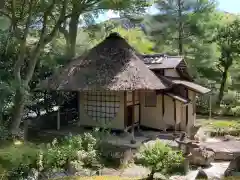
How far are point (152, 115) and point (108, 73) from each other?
142 inches

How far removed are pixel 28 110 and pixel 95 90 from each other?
5308 millimetres

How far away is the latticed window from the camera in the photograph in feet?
53.3

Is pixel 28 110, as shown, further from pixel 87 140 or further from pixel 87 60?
pixel 87 140

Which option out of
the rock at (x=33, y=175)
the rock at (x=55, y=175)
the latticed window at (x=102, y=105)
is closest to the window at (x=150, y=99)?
the latticed window at (x=102, y=105)

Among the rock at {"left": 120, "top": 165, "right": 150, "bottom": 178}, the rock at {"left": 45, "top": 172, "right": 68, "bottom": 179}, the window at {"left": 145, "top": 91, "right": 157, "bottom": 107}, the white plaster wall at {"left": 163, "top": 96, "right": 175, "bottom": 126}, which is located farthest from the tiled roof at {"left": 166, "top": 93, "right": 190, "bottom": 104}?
the rock at {"left": 45, "top": 172, "right": 68, "bottom": 179}

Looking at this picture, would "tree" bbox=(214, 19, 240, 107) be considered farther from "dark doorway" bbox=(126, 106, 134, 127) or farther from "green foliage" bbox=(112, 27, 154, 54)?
"dark doorway" bbox=(126, 106, 134, 127)

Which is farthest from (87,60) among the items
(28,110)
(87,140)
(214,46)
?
(214,46)

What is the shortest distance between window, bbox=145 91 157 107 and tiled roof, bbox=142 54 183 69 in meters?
1.75

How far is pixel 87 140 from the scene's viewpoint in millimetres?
11844

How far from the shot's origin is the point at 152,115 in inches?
689

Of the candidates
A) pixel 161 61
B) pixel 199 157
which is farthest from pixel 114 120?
pixel 199 157

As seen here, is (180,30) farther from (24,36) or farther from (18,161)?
(18,161)

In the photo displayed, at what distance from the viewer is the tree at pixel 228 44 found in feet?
91.4

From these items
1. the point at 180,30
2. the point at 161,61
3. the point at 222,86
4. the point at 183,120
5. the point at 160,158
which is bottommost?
the point at 160,158
